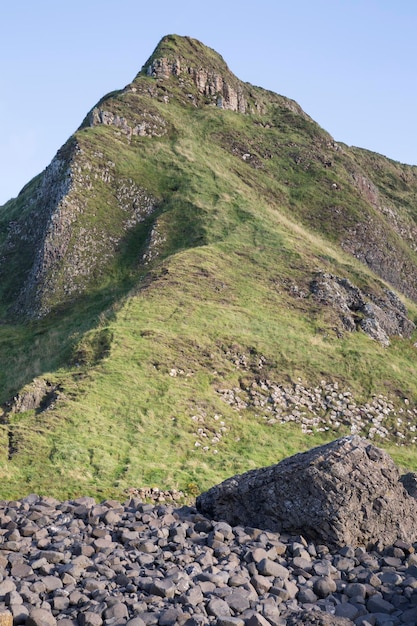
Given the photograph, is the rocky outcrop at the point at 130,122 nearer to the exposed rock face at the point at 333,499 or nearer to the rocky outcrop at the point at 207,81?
the rocky outcrop at the point at 207,81

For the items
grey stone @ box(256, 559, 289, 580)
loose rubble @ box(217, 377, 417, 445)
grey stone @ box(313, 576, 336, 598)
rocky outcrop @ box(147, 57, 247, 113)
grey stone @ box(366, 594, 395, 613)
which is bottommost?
grey stone @ box(256, 559, 289, 580)

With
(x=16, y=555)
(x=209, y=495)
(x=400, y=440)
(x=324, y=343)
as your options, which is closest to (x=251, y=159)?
(x=324, y=343)

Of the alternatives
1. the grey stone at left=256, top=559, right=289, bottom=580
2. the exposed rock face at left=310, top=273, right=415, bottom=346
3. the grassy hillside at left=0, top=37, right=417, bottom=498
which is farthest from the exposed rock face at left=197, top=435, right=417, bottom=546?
the exposed rock face at left=310, top=273, right=415, bottom=346

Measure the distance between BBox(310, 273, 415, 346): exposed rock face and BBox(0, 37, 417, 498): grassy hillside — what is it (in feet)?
3.84

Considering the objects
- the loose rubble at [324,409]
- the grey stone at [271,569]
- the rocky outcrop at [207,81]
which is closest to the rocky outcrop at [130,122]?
the rocky outcrop at [207,81]

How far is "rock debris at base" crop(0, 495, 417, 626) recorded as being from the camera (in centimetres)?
1152

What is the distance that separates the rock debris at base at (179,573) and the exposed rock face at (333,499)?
1.67 ft

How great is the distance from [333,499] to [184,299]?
25.9 meters

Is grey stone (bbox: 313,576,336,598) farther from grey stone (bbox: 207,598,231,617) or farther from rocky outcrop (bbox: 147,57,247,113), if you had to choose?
rocky outcrop (bbox: 147,57,247,113)

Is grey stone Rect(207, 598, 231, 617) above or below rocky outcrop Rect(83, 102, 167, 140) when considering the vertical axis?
below

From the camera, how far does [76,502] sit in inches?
681

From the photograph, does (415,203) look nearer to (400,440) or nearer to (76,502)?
(400,440)

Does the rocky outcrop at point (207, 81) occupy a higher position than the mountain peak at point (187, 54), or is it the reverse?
the mountain peak at point (187, 54)

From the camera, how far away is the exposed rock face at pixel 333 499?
15875 mm
